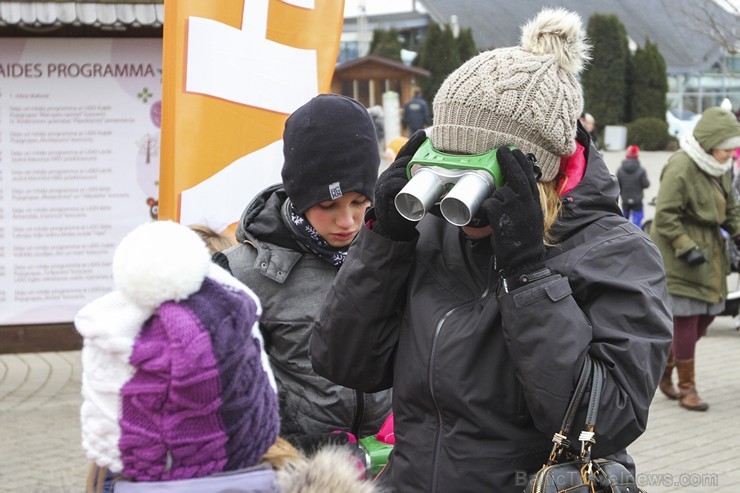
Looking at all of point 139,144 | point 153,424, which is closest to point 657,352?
point 153,424

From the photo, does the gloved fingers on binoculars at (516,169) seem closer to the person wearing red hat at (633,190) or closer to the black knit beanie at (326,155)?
the black knit beanie at (326,155)

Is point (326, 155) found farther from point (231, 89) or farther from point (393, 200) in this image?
point (231, 89)

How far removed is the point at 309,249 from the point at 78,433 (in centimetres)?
434

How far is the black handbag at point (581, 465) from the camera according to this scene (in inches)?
82.5

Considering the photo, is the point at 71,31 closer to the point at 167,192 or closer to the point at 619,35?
the point at 167,192

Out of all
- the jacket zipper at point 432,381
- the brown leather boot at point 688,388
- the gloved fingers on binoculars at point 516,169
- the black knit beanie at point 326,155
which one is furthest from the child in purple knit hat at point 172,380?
the brown leather boot at point 688,388

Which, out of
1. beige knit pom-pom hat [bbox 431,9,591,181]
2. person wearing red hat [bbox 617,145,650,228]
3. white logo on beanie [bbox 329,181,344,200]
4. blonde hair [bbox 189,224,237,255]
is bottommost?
person wearing red hat [bbox 617,145,650,228]

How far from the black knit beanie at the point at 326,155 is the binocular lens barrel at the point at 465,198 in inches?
36.6

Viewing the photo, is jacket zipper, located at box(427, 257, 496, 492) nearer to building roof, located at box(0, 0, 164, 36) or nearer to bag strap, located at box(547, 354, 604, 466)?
bag strap, located at box(547, 354, 604, 466)

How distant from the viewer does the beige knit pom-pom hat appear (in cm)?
224

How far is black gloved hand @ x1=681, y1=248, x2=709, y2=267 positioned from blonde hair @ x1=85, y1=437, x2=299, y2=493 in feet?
18.1

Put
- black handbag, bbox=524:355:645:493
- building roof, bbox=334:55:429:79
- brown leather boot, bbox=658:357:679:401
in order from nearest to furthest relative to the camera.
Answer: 1. black handbag, bbox=524:355:645:493
2. brown leather boot, bbox=658:357:679:401
3. building roof, bbox=334:55:429:79

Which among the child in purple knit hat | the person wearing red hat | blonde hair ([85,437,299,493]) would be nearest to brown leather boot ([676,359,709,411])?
blonde hair ([85,437,299,493])

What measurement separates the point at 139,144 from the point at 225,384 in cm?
623
